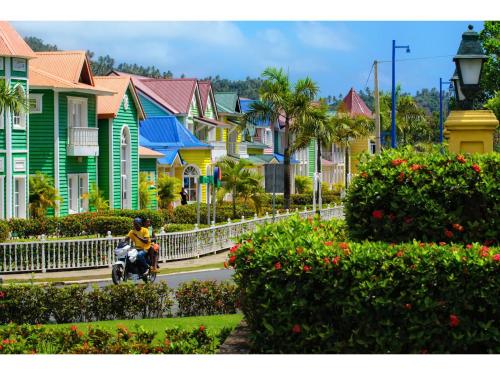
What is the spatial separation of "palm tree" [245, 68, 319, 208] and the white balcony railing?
1361cm

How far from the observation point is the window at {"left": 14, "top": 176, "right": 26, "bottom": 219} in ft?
118

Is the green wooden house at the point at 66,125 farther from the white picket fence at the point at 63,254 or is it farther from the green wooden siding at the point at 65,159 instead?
the white picket fence at the point at 63,254

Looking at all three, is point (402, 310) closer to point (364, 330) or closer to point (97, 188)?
point (364, 330)

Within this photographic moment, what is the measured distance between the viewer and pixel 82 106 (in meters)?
42.3

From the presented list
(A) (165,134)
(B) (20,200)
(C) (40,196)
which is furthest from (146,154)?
(B) (20,200)

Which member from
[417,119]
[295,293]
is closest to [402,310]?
[295,293]

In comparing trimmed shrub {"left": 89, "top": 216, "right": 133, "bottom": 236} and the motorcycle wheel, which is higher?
trimmed shrub {"left": 89, "top": 216, "right": 133, "bottom": 236}

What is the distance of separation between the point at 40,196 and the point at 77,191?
5.03 meters

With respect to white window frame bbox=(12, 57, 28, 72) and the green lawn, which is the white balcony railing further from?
the green lawn

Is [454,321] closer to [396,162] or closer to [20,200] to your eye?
[396,162]

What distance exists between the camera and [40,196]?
122ft

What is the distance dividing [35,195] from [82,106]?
6.48m

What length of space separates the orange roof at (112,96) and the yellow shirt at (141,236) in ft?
72.7

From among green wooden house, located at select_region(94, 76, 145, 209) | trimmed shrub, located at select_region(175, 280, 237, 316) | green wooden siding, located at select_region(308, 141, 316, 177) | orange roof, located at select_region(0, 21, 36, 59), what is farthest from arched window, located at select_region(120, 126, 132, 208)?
green wooden siding, located at select_region(308, 141, 316, 177)
